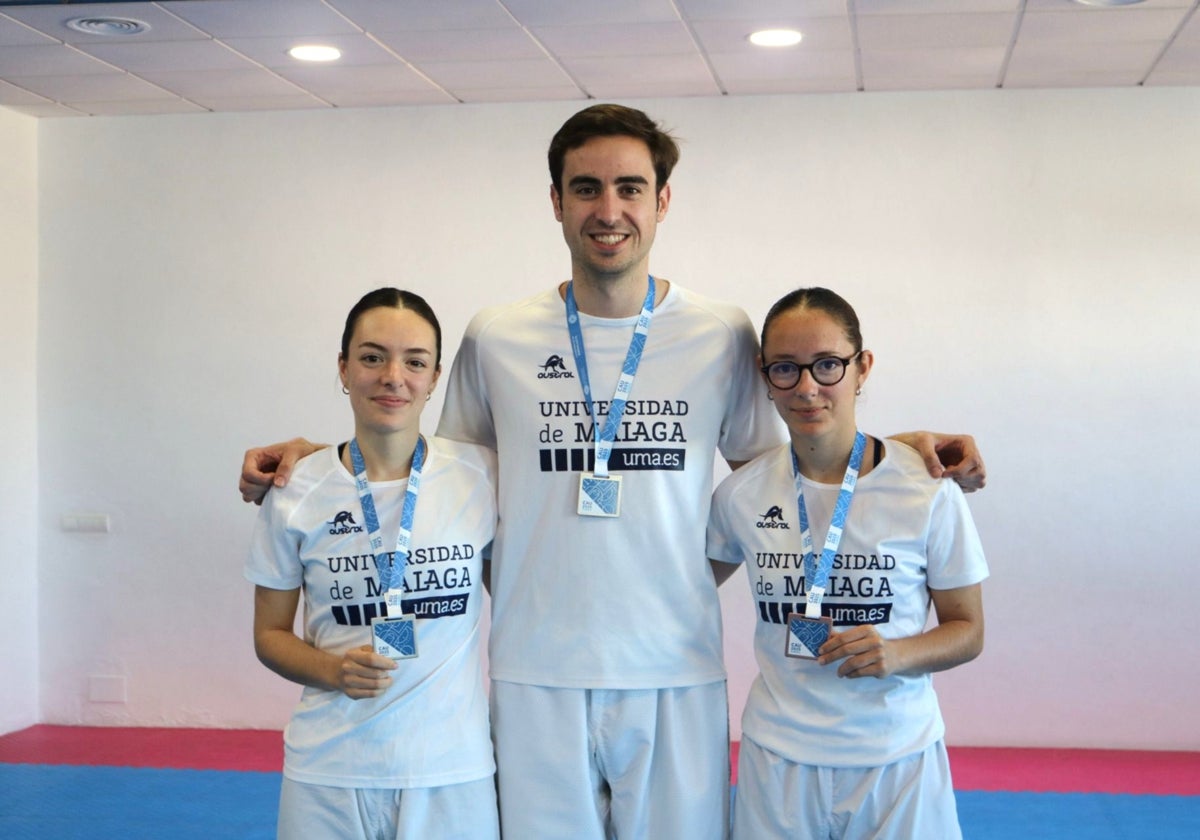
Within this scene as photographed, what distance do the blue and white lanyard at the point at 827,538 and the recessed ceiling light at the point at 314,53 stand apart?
12.2 feet

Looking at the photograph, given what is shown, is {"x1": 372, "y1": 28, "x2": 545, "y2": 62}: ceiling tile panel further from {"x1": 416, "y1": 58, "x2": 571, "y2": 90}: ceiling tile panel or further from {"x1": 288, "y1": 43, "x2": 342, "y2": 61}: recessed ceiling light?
{"x1": 288, "y1": 43, "x2": 342, "y2": 61}: recessed ceiling light

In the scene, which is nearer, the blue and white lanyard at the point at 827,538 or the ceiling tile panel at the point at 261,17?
the blue and white lanyard at the point at 827,538

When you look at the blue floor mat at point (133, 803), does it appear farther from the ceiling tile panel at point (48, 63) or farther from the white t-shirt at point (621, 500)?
the ceiling tile panel at point (48, 63)

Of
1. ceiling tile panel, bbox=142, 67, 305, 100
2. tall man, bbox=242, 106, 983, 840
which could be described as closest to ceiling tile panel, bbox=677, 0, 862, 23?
ceiling tile panel, bbox=142, 67, 305, 100

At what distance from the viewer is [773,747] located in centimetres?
248

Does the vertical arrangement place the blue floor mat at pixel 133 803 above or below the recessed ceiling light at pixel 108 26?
below

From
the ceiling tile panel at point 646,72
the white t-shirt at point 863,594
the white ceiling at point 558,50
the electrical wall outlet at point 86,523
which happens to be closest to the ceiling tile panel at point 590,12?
the white ceiling at point 558,50

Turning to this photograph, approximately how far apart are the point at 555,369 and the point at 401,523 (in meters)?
0.47

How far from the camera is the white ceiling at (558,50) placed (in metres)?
4.93

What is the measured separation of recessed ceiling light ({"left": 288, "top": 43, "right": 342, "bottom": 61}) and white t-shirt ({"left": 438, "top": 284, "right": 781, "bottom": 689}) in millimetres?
3117

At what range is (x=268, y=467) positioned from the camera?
8.89 feet

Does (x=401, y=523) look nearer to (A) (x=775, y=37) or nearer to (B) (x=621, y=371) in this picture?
(B) (x=621, y=371)

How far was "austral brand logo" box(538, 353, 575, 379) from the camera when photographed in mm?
2730

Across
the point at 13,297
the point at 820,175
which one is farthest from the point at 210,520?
the point at 820,175
